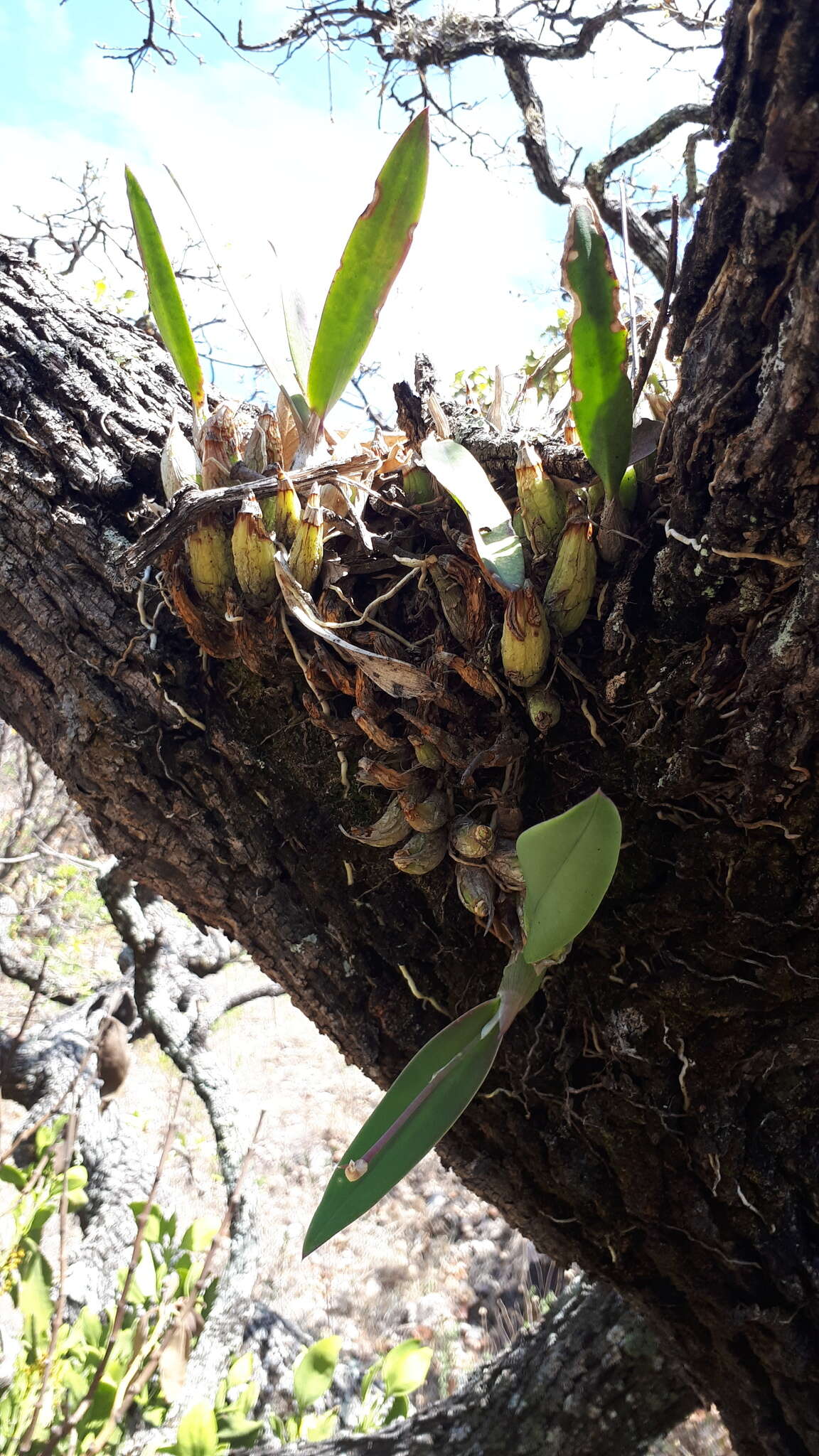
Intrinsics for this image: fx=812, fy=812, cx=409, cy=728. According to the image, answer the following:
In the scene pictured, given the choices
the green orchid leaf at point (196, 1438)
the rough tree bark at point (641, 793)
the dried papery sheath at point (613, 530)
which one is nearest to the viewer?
the rough tree bark at point (641, 793)

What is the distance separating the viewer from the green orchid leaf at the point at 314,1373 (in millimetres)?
1556

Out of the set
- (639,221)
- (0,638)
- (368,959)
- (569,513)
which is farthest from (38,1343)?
(639,221)

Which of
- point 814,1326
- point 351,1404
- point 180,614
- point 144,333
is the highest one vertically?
point 144,333

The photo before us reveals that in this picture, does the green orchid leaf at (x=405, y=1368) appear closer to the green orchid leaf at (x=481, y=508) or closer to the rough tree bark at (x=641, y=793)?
the rough tree bark at (x=641, y=793)

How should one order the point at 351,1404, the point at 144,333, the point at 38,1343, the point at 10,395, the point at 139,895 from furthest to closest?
the point at 139,895 < the point at 351,1404 < the point at 38,1343 < the point at 144,333 < the point at 10,395

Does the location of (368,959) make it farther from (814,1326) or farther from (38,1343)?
(38,1343)

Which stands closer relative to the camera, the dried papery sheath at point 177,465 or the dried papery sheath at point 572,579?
the dried papery sheath at point 572,579

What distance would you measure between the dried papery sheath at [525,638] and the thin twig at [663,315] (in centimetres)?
17

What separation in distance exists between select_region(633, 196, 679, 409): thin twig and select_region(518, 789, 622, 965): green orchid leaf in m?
0.30

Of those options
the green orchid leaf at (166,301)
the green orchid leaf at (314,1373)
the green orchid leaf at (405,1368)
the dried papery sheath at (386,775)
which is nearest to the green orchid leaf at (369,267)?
the green orchid leaf at (166,301)

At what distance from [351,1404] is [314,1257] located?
1.72 metres

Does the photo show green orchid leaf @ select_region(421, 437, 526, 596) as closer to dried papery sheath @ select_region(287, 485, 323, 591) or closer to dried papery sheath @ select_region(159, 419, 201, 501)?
dried papery sheath @ select_region(287, 485, 323, 591)

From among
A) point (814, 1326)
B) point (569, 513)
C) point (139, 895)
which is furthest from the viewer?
point (139, 895)

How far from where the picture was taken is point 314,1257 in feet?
13.3
